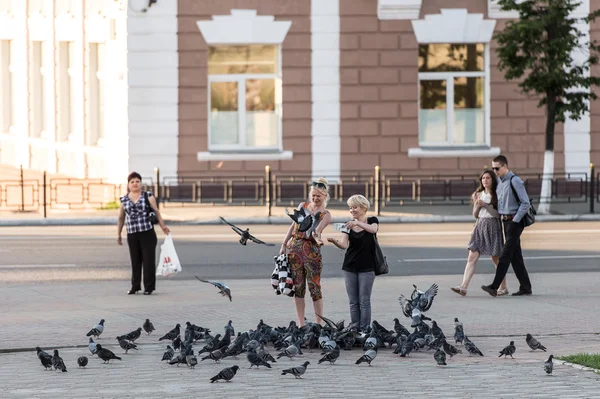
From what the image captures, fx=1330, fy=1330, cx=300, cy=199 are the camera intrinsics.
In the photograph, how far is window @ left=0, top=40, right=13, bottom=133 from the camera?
4194 centimetres

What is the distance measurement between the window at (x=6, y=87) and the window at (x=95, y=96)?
26.1 feet

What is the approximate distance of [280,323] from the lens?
1341cm

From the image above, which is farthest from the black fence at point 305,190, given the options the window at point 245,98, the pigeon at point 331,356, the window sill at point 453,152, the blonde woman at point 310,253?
the pigeon at point 331,356

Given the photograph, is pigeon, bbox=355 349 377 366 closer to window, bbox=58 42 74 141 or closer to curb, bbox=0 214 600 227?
curb, bbox=0 214 600 227

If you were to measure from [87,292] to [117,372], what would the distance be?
5579mm

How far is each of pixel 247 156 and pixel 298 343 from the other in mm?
18550

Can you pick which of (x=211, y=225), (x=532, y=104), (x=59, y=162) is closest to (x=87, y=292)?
(x=211, y=225)

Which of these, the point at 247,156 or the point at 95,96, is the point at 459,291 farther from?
the point at 95,96

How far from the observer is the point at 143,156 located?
29.3 meters

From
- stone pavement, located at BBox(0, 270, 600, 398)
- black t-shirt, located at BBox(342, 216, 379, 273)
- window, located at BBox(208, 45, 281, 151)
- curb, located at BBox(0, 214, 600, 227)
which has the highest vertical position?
window, located at BBox(208, 45, 281, 151)

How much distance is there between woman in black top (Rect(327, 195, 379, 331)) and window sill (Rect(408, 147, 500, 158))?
58.6 feet

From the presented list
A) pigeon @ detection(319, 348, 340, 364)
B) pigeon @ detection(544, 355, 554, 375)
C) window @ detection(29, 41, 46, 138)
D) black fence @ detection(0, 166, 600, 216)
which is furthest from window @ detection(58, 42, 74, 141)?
pigeon @ detection(544, 355, 554, 375)

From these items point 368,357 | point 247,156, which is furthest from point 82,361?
point 247,156

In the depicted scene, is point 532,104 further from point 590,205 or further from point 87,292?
point 87,292
